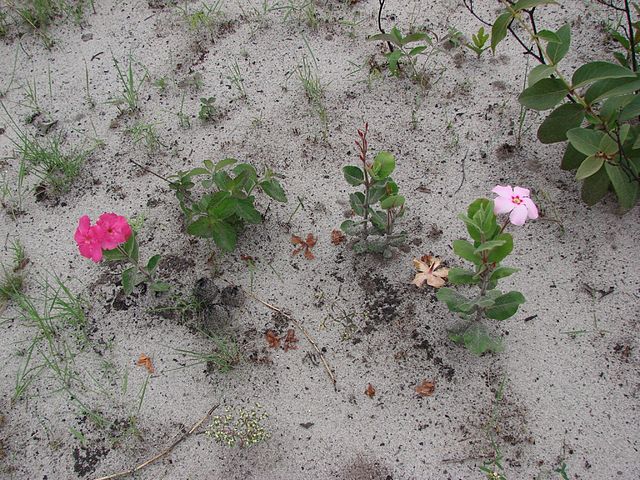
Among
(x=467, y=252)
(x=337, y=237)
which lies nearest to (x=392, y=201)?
(x=467, y=252)

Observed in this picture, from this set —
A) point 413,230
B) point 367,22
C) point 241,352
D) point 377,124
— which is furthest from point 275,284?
point 367,22

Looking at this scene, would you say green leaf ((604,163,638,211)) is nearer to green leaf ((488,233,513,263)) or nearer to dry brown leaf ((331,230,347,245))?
green leaf ((488,233,513,263))

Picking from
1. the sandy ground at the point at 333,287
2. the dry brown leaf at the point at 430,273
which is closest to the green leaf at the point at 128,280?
the sandy ground at the point at 333,287

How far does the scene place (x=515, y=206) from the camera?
5.57 feet

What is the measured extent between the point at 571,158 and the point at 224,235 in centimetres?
131

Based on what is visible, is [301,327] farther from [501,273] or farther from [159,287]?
[501,273]

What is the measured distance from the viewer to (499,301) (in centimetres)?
185

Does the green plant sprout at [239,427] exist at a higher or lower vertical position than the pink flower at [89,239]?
lower

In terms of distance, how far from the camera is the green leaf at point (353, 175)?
6.41 feet

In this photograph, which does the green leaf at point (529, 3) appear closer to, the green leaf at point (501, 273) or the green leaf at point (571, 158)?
the green leaf at point (571, 158)

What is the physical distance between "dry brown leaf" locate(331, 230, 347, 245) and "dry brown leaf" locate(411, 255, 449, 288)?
0.29 m

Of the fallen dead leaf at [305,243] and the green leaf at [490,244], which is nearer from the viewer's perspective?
the green leaf at [490,244]

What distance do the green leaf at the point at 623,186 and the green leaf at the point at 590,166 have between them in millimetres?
37

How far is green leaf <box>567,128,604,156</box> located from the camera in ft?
6.49
